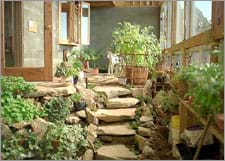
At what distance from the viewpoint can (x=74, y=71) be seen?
5.30 m

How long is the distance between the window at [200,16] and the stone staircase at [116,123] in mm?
1288

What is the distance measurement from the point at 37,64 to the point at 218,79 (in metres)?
3.21

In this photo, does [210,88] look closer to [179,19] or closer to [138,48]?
[179,19]

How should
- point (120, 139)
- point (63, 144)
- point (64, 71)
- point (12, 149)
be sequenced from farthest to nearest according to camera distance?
point (64, 71), point (120, 139), point (63, 144), point (12, 149)

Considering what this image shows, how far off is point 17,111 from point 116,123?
1.27 meters

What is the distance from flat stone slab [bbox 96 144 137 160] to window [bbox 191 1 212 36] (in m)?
1.39

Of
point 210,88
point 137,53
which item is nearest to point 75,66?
point 137,53

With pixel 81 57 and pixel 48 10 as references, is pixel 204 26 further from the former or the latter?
pixel 81 57

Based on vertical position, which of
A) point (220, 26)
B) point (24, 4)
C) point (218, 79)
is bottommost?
point (218, 79)

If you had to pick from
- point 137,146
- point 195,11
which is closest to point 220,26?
point 195,11

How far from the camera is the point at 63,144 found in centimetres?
269

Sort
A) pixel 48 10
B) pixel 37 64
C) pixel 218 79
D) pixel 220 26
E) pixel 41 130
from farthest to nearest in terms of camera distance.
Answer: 1. pixel 37 64
2. pixel 48 10
3. pixel 41 130
4. pixel 220 26
5. pixel 218 79

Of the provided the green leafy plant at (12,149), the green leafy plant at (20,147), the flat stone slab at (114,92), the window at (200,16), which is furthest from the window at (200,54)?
the green leafy plant at (12,149)

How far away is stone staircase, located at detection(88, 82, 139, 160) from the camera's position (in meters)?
2.93
